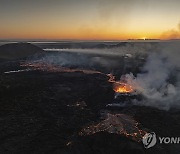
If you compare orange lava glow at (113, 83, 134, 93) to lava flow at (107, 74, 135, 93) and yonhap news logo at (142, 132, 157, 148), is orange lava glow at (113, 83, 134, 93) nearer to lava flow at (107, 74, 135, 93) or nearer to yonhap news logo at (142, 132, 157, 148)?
lava flow at (107, 74, 135, 93)

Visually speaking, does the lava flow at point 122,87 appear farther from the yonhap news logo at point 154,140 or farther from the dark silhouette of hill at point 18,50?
the dark silhouette of hill at point 18,50

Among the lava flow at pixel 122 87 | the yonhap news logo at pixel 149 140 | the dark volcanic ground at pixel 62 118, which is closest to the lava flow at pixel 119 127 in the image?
the yonhap news logo at pixel 149 140

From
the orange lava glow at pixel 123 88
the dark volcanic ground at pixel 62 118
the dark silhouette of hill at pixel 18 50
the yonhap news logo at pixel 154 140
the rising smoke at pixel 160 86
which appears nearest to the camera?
the dark volcanic ground at pixel 62 118

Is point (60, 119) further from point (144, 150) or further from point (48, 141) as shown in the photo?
point (144, 150)

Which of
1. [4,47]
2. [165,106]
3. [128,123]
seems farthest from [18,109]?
[4,47]

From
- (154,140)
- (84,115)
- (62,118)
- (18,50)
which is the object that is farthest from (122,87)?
(18,50)

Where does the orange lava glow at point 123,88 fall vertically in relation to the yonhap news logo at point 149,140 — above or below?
below

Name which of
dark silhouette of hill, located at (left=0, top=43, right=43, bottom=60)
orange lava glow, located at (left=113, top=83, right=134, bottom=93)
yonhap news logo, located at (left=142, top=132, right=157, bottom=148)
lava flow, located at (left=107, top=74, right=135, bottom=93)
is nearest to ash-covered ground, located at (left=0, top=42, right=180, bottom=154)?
yonhap news logo, located at (left=142, top=132, right=157, bottom=148)

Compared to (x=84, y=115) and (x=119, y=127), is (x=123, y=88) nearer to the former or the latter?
(x=84, y=115)
